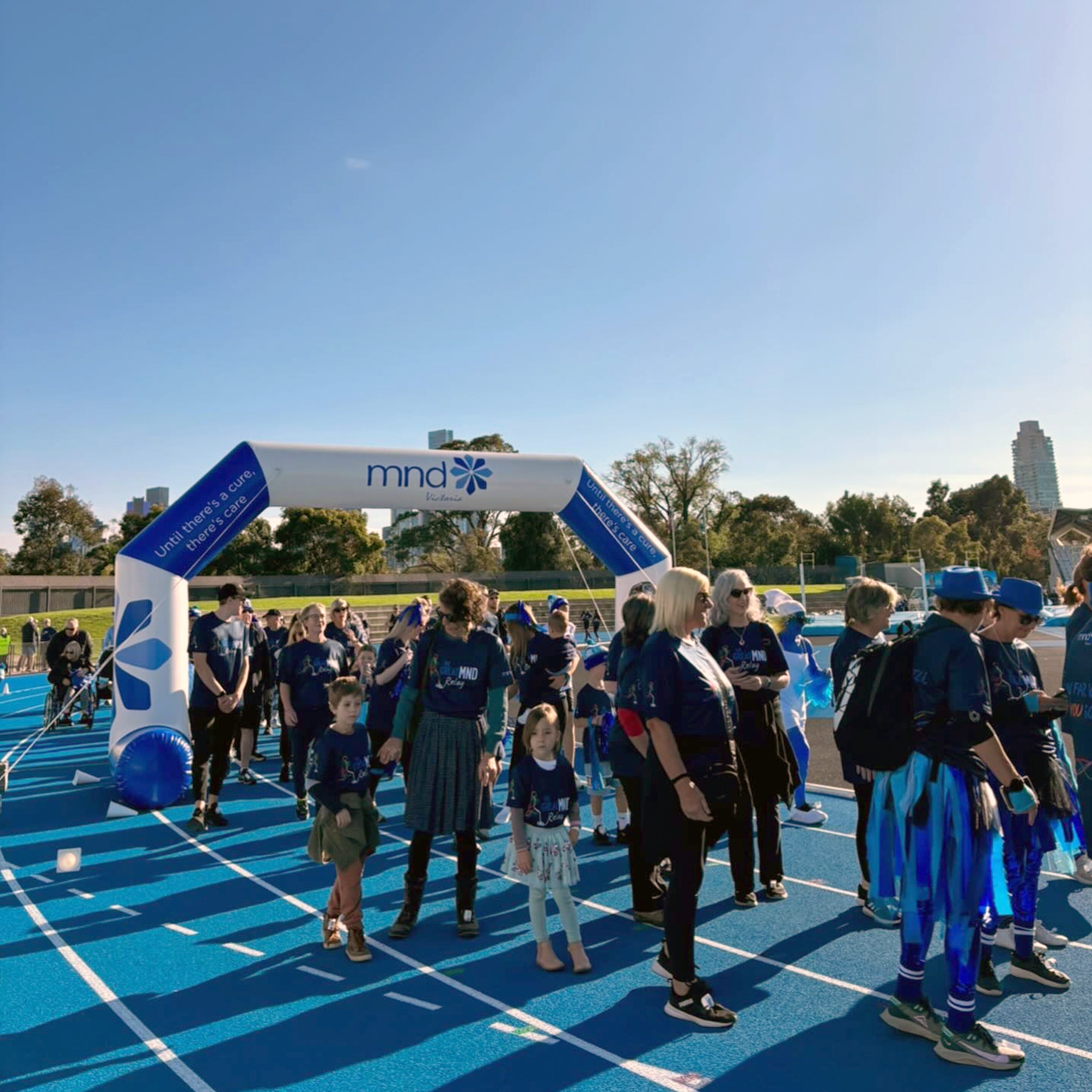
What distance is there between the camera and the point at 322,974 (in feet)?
14.5

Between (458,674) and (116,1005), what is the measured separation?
2228mm

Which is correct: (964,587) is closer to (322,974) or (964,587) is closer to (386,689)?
(322,974)

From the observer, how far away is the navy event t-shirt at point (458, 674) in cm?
487

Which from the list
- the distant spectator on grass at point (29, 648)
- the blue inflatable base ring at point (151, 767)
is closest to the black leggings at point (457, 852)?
the blue inflatable base ring at point (151, 767)

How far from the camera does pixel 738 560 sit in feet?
197

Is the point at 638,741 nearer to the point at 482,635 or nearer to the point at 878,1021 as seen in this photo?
the point at 482,635

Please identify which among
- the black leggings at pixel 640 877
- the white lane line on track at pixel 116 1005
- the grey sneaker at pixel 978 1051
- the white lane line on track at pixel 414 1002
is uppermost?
the black leggings at pixel 640 877

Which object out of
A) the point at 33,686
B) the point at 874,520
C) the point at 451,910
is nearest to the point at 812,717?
the point at 451,910

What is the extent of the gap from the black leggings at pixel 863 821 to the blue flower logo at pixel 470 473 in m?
6.22

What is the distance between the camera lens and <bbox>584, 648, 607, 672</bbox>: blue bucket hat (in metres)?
6.82

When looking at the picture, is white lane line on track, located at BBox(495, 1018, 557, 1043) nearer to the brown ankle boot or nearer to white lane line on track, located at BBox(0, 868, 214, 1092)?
the brown ankle boot

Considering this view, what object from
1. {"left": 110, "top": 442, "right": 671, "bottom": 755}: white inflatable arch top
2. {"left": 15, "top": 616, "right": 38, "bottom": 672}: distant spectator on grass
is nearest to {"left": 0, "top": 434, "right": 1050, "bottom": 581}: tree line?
{"left": 15, "top": 616, "right": 38, "bottom": 672}: distant spectator on grass

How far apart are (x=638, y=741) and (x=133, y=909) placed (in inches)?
136

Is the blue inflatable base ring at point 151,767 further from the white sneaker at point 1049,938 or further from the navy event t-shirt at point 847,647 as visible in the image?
the white sneaker at point 1049,938
